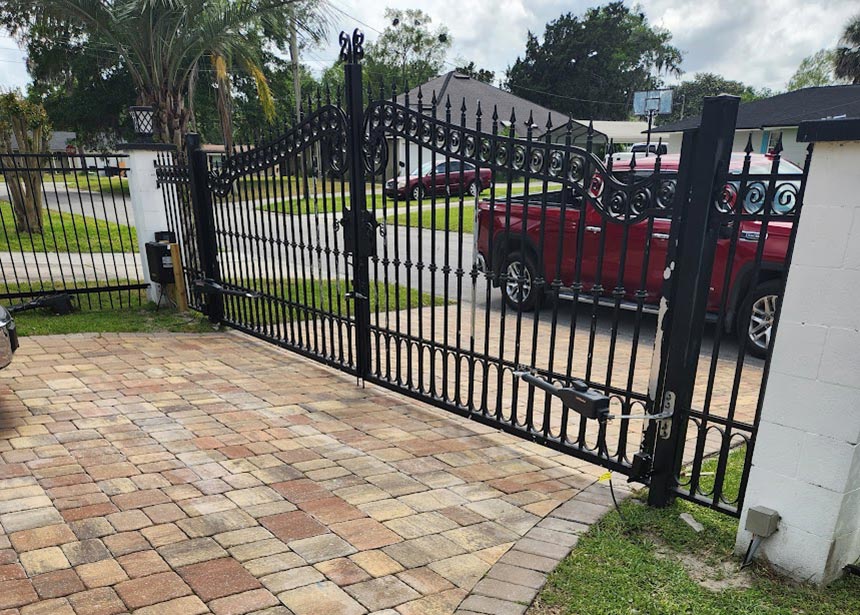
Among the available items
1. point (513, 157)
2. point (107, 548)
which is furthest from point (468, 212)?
point (107, 548)

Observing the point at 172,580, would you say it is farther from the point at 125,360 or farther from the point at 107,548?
the point at 125,360

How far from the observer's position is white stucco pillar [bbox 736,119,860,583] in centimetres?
218

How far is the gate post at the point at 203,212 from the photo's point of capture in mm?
6254

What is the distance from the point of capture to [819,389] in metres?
A: 2.31

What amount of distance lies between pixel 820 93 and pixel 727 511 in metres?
26.7

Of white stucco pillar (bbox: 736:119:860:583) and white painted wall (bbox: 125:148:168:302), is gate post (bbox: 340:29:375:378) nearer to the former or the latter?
white stucco pillar (bbox: 736:119:860:583)

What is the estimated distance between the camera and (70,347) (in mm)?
5750

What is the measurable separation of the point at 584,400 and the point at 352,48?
306 cm

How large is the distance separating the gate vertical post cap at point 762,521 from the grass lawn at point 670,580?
0.64 ft

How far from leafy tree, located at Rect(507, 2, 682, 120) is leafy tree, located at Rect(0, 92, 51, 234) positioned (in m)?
50.2

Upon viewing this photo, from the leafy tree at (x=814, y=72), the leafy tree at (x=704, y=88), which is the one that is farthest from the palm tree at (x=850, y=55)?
the leafy tree at (x=704, y=88)

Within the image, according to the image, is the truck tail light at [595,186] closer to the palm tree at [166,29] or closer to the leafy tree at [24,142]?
the palm tree at [166,29]

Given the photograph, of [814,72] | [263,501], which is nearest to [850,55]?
[814,72]

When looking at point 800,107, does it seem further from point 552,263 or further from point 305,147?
point 305,147
